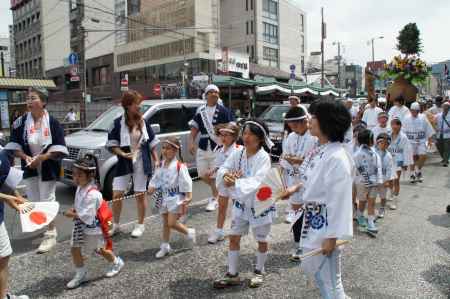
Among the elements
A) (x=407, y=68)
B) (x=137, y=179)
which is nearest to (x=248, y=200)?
(x=137, y=179)

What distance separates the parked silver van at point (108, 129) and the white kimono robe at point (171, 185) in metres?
2.47

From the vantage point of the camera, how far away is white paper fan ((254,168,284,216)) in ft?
10.3

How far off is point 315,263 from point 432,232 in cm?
360

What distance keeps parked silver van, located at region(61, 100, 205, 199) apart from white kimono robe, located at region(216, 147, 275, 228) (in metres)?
3.38

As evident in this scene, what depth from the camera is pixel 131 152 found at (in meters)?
5.00

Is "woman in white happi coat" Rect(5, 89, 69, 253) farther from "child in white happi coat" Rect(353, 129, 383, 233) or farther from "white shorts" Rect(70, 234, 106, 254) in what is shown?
"child in white happi coat" Rect(353, 129, 383, 233)

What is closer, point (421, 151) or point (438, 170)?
point (421, 151)

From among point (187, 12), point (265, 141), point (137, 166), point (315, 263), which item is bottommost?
point (315, 263)

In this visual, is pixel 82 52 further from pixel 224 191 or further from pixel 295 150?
pixel 295 150

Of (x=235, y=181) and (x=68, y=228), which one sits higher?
(x=235, y=181)

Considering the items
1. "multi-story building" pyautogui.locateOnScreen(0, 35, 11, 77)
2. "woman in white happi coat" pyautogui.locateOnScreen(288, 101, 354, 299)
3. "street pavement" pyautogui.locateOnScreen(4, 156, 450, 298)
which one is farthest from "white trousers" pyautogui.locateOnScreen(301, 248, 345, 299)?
"multi-story building" pyautogui.locateOnScreen(0, 35, 11, 77)

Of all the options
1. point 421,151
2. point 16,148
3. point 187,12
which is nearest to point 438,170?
point 421,151

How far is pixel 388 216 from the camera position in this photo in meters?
6.09

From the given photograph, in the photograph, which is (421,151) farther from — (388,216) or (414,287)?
(414,287)
